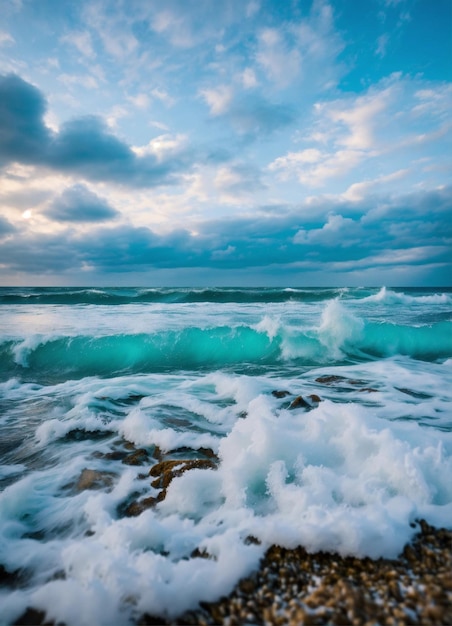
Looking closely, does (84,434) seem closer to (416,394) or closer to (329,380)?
(329,380)

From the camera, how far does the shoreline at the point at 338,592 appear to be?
1398 millimetres

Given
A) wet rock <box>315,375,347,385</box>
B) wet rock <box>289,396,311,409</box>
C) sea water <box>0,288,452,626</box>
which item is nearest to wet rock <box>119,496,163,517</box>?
sea water <box>0,288,452,626</box>

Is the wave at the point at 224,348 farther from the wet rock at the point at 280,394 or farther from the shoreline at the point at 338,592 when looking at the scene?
the shoreline at the point at 338,592

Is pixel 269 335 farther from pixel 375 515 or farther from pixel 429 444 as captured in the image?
pixel 375 515

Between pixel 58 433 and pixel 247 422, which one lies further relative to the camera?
pixel 58 433

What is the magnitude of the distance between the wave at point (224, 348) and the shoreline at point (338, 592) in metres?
7.78

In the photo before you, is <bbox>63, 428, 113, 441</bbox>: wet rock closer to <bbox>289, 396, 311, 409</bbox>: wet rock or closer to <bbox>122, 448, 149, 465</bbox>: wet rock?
<bbox>122, 448, 149, 465</bbox>: wet rock

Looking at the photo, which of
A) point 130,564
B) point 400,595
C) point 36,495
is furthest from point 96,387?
point 400,595

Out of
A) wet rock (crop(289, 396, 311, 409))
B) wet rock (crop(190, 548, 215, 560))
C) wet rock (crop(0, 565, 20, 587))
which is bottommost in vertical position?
wet rock (crop(289, 396, 311, 409))

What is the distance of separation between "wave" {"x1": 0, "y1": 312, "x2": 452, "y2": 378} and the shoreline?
306 inches

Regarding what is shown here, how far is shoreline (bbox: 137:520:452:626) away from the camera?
4.59 ft

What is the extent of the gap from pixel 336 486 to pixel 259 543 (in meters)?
0.86

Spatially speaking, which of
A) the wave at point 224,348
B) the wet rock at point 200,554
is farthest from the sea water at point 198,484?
the wave at point 224,348

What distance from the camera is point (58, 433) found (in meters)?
4.65
